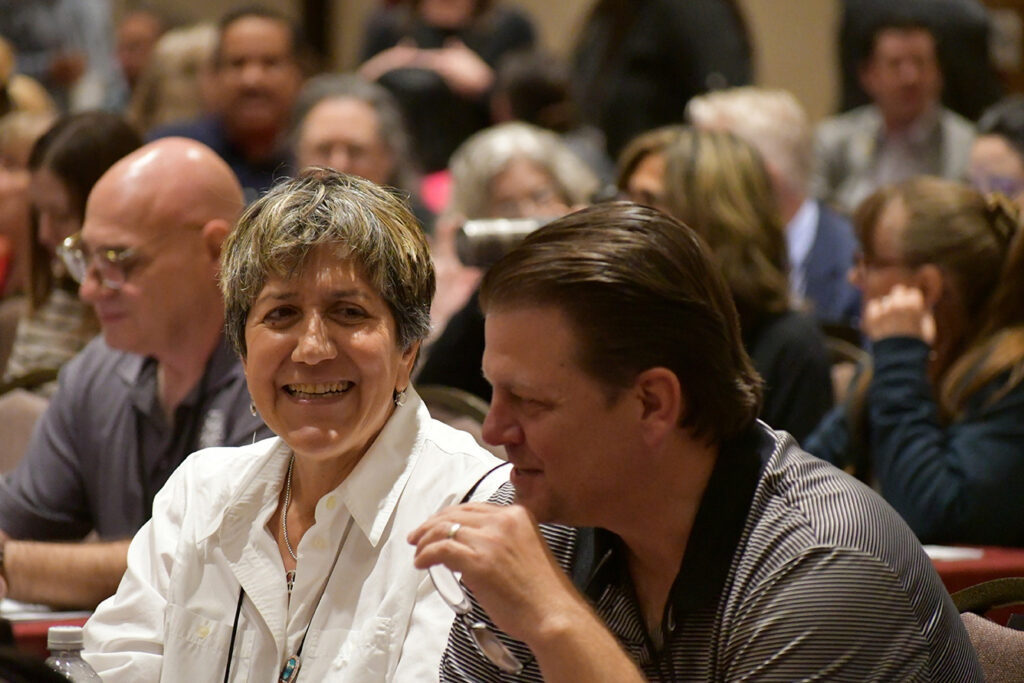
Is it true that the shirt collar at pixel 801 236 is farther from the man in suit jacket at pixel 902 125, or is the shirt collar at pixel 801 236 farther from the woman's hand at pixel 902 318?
the woman's hand at pixel 902 318

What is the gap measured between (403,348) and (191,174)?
94 centimetres

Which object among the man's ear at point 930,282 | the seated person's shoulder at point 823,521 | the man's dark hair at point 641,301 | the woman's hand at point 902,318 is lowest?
the woman's hand at point 902,318

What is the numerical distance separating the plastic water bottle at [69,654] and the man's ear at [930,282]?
1943 mm

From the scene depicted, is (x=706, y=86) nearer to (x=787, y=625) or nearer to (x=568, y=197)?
(x=568, y=197)

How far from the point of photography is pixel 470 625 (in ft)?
5.49

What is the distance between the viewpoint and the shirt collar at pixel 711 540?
62.6 inches

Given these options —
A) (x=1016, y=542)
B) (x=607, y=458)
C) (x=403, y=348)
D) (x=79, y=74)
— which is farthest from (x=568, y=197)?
(x=79, y=74)

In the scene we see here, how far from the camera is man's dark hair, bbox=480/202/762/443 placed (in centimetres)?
162

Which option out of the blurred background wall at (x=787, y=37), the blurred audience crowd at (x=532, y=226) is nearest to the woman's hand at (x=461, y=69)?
the blurred audience crowd at (x=532, y=226)

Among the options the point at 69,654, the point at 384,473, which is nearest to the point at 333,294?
the point at 384,473

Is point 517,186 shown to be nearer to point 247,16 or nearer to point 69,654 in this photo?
point 247,16

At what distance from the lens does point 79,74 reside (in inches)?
303

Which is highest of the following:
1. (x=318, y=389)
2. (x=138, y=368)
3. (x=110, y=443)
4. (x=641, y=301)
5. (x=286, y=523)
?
(x=641, y=301)

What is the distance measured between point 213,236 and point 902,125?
407 cm
